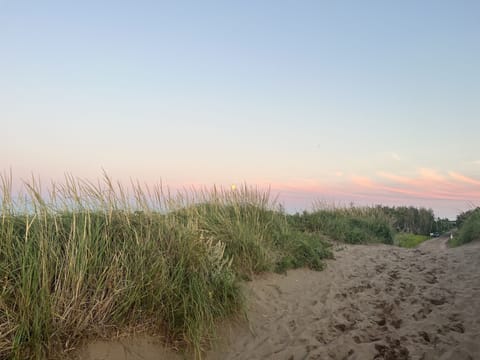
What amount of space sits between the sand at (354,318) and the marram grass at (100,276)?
1.02ft

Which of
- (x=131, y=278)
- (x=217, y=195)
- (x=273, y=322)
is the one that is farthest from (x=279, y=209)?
(x=131, y=278)

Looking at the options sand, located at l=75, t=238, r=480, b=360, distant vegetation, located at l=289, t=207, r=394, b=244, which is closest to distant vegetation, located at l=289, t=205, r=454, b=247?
distant vegetation, located at l=289, t=207, r=394, b=244

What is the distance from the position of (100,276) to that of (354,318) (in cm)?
397

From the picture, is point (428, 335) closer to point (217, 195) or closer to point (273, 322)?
point (273, 322)

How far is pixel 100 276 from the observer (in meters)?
4.91

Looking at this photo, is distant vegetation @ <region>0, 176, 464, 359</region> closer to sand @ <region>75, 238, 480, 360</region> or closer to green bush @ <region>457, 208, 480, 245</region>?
sand @ <region>75, 238, 480, 360</region>

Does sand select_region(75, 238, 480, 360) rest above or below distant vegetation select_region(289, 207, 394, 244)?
below

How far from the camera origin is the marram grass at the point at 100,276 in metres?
4.23

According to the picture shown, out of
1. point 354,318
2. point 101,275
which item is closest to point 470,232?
point 354,318

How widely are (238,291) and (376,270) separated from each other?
16.4 feet

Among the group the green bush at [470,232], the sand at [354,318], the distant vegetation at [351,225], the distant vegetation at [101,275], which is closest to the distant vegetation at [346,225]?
the distant vegetation at [351,225]

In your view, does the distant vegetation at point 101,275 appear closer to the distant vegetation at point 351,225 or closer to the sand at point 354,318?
the sand at point 354,318

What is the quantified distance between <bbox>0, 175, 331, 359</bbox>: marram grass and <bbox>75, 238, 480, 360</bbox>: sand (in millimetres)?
312

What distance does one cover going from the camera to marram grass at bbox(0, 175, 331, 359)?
13.9ft
